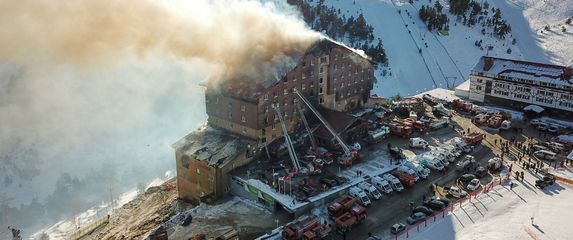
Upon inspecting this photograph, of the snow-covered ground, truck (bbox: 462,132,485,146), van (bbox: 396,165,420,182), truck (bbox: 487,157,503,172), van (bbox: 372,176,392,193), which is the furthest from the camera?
truck (bbox: 462,132,485,146)

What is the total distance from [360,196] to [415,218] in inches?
195

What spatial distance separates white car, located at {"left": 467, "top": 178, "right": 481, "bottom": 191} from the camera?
42031mm

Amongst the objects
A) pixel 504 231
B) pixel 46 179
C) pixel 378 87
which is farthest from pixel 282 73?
pixel 46 179

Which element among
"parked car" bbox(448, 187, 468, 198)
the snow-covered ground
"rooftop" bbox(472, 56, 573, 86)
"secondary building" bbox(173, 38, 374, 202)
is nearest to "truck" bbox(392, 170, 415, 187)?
"parked car" bbox(448, 187, 468, 198)

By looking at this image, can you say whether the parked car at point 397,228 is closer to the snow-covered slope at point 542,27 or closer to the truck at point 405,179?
the truck at point 405,179

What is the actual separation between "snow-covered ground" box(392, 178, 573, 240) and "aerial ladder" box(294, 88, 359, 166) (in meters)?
11.1

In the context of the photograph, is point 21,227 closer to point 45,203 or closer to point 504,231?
point 45,203

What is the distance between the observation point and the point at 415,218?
123 feet

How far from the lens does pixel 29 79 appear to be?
113 m

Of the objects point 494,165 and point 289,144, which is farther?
point 289,144

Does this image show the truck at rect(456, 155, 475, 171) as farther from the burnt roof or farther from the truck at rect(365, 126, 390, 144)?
the burnt roof

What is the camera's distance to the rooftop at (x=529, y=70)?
58.5 m

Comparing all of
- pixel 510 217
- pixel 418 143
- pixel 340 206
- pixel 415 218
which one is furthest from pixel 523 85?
pixel 340 206

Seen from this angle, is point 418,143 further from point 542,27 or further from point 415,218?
point 542,27
